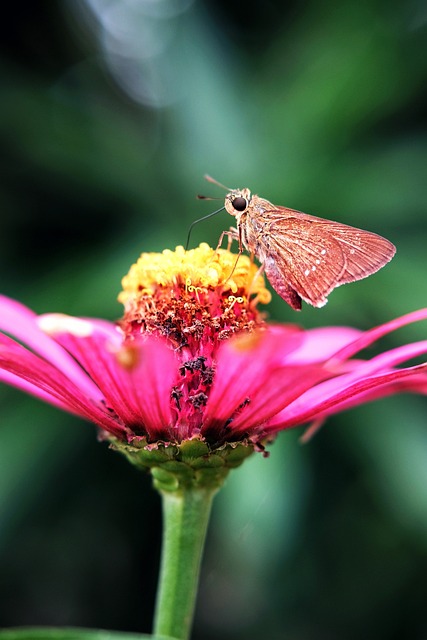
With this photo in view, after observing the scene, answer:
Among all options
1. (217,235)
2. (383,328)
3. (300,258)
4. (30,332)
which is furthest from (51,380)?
(217,235)

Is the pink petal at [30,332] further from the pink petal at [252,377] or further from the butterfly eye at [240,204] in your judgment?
the butterfly eye at [240,204]

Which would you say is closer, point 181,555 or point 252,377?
point 252,377

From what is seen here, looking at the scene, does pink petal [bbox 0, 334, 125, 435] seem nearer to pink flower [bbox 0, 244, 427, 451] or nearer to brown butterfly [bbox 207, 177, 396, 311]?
pink flower [bbox 0, 244, 427, 451]

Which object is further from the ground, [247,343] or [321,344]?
[321,344]

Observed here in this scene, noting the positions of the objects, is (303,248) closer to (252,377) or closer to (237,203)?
(237,203)

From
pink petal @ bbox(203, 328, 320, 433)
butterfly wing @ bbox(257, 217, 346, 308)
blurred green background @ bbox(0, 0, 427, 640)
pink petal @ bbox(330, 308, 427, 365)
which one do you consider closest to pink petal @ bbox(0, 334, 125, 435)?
pink petal @ bbox(203, 328, 320, 433)

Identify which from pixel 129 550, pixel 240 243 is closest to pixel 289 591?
pixel 129 550
